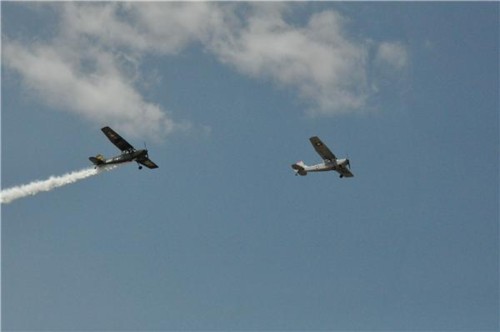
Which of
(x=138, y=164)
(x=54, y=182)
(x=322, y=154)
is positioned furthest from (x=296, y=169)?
(x=54, y=182)

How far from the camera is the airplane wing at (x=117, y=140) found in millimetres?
55562

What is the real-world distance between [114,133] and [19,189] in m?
9.23

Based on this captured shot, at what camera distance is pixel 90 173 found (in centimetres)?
5803

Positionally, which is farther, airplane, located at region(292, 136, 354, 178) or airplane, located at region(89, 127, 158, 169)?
airplane, located at region(292, 136, 354, 178)

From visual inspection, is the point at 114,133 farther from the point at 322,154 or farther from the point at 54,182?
the point at 322,154

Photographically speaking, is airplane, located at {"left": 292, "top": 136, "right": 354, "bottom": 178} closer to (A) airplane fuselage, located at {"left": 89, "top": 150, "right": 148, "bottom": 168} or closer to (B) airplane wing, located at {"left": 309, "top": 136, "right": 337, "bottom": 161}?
(B) airplane wing, located at {"left": 309, "top": 136, "right": 337, "bottom": 161}

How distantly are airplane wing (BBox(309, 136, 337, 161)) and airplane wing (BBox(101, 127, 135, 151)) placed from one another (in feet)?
55.9

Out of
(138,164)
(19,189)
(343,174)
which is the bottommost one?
(19,189)

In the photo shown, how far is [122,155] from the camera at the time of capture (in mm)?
57188

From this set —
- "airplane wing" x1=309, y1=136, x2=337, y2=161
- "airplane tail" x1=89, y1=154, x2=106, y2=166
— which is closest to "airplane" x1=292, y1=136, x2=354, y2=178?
"airplane wing" x1=309, y1=136, x2=337, y2=161

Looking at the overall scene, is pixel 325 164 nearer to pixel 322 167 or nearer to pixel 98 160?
pixel 322 167

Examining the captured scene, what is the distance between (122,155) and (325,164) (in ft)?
67.2

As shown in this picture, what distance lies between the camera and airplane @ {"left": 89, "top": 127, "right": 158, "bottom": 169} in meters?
55.8

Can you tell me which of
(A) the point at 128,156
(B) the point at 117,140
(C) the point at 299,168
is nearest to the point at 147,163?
(A) the point at 128,156
